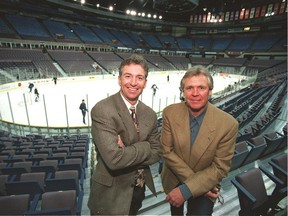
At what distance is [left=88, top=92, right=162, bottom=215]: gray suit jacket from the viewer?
1891 millimetres

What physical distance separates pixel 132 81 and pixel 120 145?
2.37 feet

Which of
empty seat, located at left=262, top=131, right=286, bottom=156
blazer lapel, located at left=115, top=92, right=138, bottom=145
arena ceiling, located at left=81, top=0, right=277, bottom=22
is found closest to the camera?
blazer lapel, located at left=115, top=92, right=138, bottom=145

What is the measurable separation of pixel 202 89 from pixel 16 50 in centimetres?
3007

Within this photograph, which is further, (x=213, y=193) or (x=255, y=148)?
(x=255, y=148)

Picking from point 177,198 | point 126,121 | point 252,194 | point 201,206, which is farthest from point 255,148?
point 126,121

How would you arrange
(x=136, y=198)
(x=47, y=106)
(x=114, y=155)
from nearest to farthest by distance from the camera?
(x=114, y=155) < (x=136, y=198) < (x=47, y=106)

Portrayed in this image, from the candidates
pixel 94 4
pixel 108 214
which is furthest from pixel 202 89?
pixel 94 4

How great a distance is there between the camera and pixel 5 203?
A: 2291mm

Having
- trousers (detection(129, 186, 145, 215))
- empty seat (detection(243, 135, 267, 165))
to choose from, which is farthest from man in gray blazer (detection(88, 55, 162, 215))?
empty seat (detection(243, 135, 267, 165))

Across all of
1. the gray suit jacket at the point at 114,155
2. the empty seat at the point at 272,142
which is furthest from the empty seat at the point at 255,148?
the gray suit jacket at the point at 114,155

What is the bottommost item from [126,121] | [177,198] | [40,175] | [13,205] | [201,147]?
[40,175]

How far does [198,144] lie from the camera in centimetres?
214

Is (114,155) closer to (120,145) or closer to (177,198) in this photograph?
(120,145)

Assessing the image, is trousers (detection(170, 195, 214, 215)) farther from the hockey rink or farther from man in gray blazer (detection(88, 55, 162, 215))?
the hockey rink
